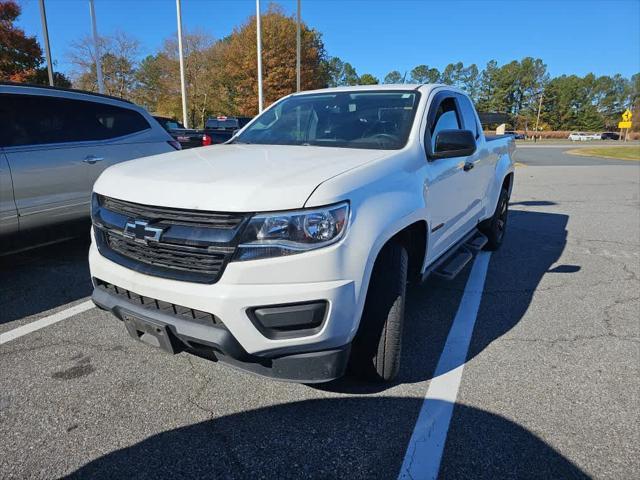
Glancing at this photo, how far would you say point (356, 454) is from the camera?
6.95 ft

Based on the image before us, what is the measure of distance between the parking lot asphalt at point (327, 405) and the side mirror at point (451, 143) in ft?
4.50

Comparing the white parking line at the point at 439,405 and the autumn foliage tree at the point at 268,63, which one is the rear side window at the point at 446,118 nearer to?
the white parking line at the point at 439,405

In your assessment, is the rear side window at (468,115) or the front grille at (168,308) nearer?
the front grille at (168,308)

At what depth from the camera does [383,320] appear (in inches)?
95.7

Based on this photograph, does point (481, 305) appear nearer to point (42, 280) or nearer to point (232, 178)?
point (232, 178)

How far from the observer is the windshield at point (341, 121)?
3.15 meters

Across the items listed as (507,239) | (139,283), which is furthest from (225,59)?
(139,283)

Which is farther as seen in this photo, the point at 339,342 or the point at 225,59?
the point at 225,59

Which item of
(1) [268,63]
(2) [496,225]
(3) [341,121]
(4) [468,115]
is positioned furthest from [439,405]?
(1) [268,63]

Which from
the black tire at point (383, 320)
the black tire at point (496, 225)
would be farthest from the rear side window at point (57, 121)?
the black tire at point (496, 225)

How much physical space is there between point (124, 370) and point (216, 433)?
0.91 meters

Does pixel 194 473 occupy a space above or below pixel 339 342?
below

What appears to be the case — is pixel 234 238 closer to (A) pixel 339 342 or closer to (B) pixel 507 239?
(A) pixel 339 342

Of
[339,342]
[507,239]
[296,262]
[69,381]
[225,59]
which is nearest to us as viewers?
[296,262]
